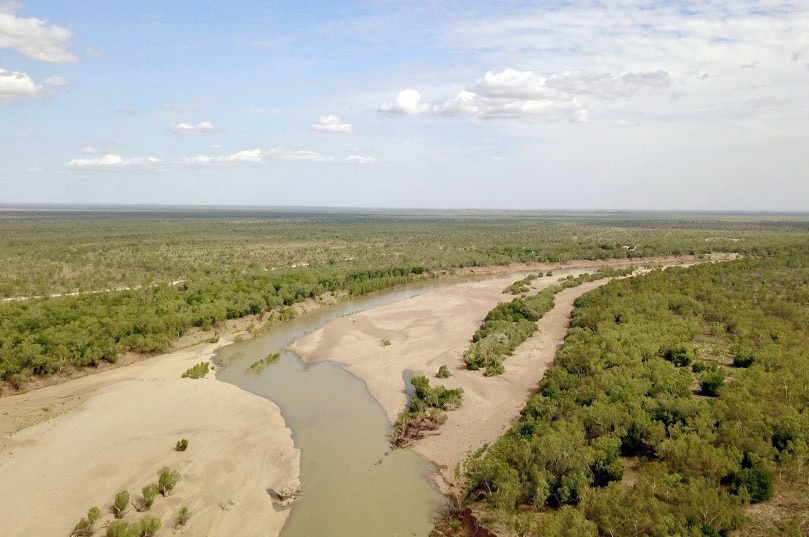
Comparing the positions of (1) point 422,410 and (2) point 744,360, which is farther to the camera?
(2) point 744,360

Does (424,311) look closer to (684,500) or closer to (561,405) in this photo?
(561,405)

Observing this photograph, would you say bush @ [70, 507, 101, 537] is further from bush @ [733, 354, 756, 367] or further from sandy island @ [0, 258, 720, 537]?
bush @ [733, 354, 756, 367]

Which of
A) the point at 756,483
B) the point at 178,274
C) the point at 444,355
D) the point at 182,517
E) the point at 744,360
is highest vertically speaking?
the point at 178,274

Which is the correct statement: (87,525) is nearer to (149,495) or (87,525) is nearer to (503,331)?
(149,495)

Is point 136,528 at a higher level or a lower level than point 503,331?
lower

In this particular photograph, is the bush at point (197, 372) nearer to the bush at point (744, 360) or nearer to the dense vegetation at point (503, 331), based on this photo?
the dense vegetation at point (503, 331)

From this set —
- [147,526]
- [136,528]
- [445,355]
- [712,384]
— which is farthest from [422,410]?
[712,384]

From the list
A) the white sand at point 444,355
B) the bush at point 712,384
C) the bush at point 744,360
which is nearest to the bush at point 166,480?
the white sand at point 444,355
